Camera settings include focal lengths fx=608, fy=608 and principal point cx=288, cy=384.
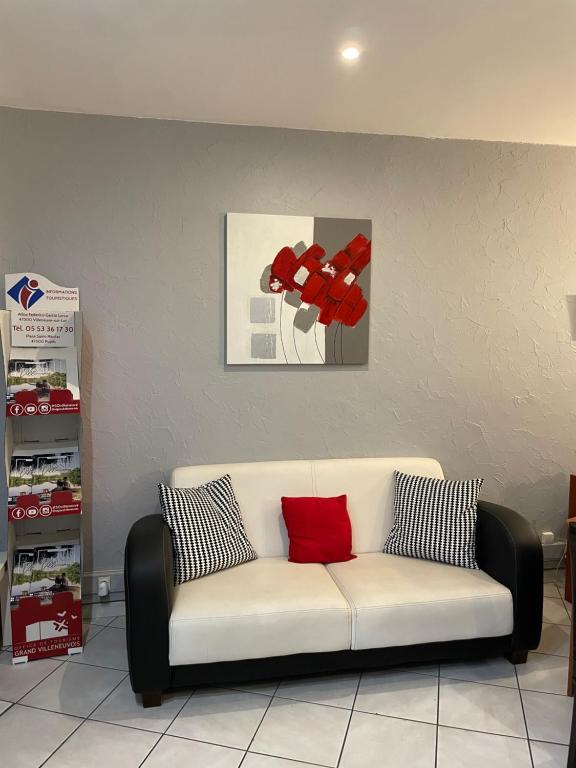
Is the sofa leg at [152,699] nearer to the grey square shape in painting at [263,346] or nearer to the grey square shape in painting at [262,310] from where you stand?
the grey square shape in painting at [263,346]

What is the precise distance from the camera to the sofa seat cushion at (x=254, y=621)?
234cm

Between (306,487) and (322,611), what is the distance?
2.65 feet

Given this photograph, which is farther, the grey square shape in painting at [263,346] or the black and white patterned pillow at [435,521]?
the grey square shape in painting at [263,346]

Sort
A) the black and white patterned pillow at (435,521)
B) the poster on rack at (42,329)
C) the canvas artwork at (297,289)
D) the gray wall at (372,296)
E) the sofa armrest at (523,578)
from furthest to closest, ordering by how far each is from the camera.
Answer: the canvas artwork at (297,289) → the gray wall at (372,296) → the black and white patterned pillow at (435,521) → the poster on rack at (42,329) → the sofa armrest at (523,578)

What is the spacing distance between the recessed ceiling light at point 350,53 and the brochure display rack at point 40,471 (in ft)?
5.34

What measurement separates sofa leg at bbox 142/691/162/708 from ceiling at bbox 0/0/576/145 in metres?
2.47

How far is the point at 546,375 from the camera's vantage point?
11.8 feet

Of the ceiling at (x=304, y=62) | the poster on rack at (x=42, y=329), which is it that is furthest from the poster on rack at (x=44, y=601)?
the ceiling at (x=304, y=62)

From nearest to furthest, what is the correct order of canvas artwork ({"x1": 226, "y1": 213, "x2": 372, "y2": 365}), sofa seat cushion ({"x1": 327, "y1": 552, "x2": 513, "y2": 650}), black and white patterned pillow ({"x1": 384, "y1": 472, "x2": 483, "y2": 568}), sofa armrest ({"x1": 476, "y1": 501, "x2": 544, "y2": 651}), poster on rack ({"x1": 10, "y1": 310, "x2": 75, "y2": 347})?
sofa seat cushion ({"x1": 327, "y1": 552, "x2": 513, "y2": 650}) < sofa armrest ({"x1": 476, "y1": 501, "x2": 544, "y2": 651}) < poster on rack ({"x1": 10, "y1": 310, "x2": 75, "y2": 347}) < black and white patterned pillow ({"x1": 384, "y1": 472, "x2": 483, "y2": 568}) < canvas artwork ({"x1": 226, "y1": 213, "x2": 372, "y2": 365})

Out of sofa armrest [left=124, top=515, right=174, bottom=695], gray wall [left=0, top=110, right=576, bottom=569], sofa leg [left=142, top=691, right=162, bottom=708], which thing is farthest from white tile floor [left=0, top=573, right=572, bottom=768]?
gray wall [left=0, top=110, right=576, bottom=569]

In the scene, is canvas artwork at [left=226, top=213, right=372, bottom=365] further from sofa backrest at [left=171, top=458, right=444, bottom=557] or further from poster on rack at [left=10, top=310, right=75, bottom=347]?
poster on rack at [left=10, top=310, right=75, bottom=347]

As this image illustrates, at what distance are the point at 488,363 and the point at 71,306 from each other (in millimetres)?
2294

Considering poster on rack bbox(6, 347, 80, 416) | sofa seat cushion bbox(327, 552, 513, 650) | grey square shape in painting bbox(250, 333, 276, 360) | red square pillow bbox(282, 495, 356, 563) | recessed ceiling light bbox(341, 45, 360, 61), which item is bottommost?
sofa seat cushion bbox(327, 552, 513, 650)

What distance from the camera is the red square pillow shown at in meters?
2.92
